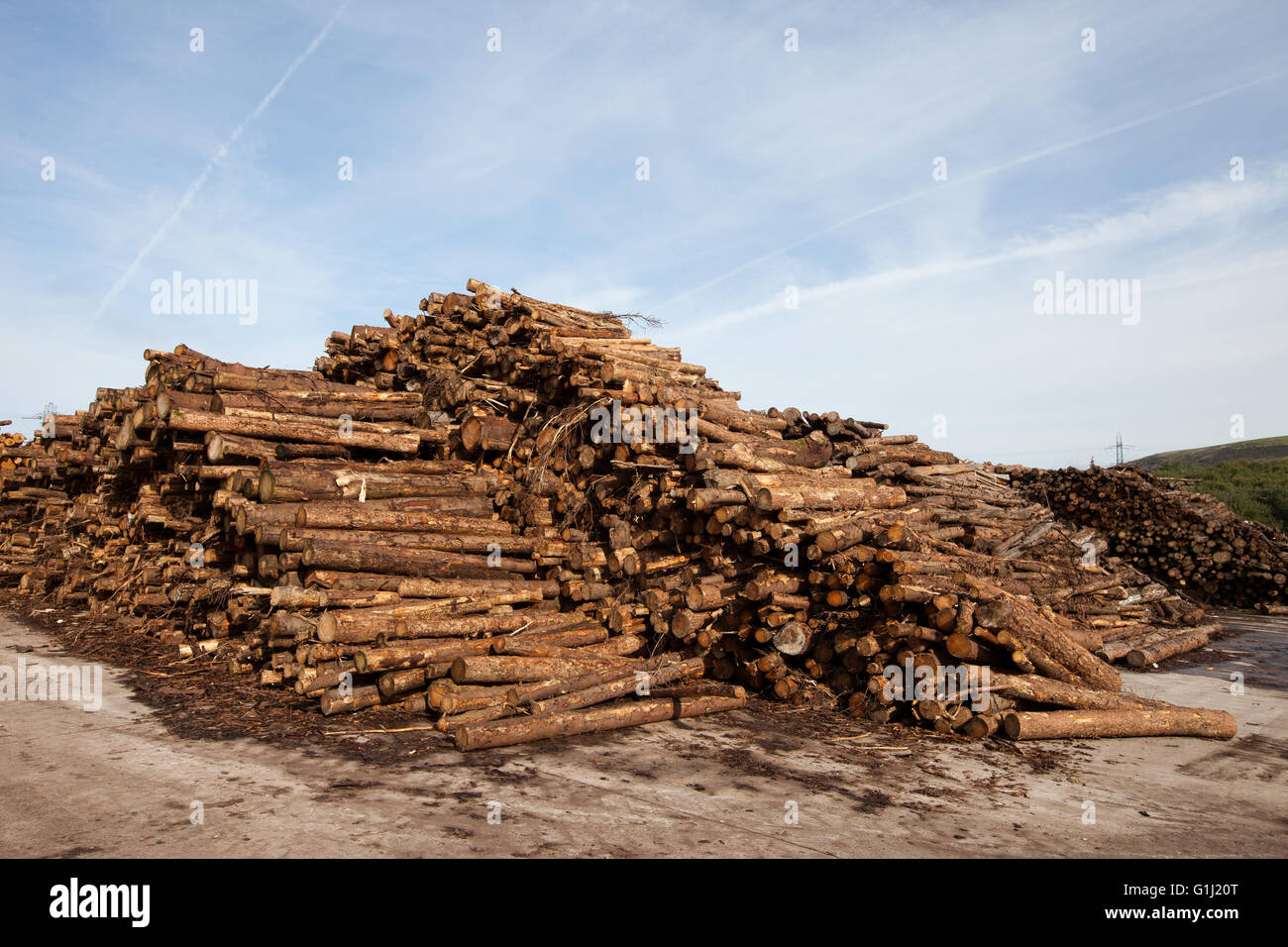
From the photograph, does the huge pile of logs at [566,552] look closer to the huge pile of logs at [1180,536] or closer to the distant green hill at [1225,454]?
the huge pile of logs at [1180,536]

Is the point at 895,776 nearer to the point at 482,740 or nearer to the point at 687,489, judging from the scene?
the point at 482,740

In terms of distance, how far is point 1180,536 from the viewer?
18.4m

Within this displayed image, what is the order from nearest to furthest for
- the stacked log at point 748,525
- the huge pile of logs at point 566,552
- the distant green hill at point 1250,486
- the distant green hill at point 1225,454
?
the huge pile of logs at point 566,552, the stacked log at point 748,525, the distant green hill at point 1250,486, the distant green hill at point 1225,454

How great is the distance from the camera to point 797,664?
875 centimetres

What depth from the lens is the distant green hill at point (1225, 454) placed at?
1960 inches

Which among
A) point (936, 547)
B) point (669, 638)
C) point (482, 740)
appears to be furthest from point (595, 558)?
point (936, 547)

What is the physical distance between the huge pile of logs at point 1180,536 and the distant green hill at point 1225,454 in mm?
33620

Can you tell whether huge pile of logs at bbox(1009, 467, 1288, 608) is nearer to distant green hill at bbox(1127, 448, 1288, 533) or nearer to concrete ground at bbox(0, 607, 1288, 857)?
distant green hill at bbox(1127, 448, 1288, 533)

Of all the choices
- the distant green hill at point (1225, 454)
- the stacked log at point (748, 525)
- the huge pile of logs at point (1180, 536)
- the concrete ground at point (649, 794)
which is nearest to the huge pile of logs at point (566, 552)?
the stacked log at point (748, 525)

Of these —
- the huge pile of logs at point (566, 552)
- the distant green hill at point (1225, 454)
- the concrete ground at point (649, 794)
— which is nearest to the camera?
the concrete ground at point (649, 794)

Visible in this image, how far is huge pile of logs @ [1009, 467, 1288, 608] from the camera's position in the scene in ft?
58.0

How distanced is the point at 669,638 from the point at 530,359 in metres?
4.54

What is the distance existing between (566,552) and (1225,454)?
5977 centimetres
